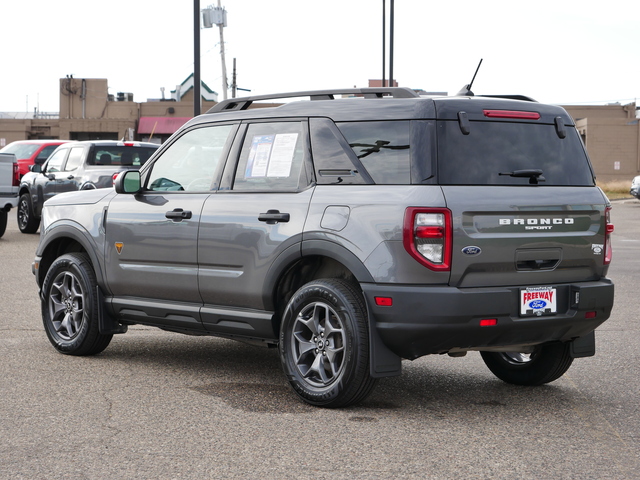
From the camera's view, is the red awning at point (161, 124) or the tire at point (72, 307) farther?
the red awning at point (161, 124)

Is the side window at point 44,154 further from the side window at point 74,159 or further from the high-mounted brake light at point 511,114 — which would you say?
the high-mounted brake light at point 511,114

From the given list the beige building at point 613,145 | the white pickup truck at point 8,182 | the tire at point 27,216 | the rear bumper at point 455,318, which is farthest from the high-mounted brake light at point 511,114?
the beige building at point 613,145

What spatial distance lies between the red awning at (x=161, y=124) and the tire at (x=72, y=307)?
2123 inches

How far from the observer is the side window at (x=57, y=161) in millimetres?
19047

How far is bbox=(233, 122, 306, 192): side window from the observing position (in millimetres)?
6445

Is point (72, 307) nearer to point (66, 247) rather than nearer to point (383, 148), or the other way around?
point (66, 247)

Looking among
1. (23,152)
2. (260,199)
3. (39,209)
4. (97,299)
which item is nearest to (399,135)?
(260,199)

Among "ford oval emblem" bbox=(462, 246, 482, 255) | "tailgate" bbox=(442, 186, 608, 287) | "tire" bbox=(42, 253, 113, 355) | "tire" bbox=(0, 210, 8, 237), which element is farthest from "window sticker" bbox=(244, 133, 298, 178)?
"tire" bbox=(0, 210, 8, 237)

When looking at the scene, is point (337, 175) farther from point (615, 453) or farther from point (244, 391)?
point (615, 453)

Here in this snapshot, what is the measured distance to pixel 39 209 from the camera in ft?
65.6

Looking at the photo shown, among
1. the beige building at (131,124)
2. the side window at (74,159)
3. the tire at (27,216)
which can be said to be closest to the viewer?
the side window at (74,159)

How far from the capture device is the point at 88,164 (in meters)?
18.2

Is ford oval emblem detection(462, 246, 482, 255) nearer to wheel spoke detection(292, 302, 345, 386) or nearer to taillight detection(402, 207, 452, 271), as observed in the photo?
taillight detection(402, 207, 452, 271)

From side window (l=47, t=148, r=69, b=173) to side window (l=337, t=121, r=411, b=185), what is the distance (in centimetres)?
1384
